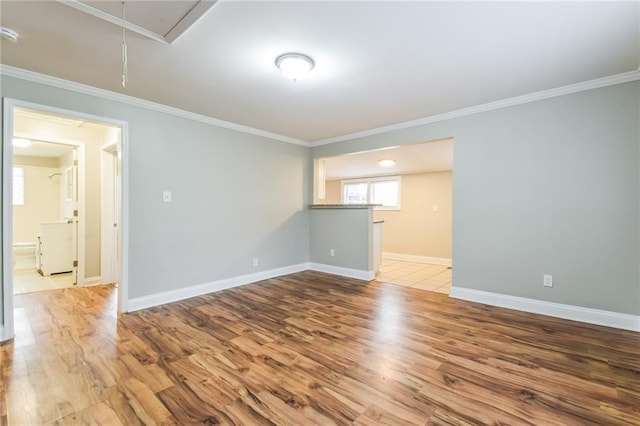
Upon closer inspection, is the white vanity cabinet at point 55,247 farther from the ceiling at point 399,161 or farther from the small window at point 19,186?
the ceiling at point 399,161

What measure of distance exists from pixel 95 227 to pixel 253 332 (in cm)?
357

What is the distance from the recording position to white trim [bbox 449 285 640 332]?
8.71 feet

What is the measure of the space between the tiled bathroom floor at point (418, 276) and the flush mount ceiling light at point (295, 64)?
11.1ft

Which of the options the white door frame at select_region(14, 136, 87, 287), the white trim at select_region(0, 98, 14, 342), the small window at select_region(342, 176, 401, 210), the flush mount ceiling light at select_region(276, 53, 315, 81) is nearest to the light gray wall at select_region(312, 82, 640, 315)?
the flush mount ceiling light at select_region(276, 53, 315, 81)

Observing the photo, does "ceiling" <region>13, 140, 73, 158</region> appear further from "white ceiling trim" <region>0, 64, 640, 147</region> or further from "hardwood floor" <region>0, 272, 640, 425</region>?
"hardwood floor" <region>0, 272, 640, 425</region>

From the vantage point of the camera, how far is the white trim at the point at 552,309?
2.66 metres

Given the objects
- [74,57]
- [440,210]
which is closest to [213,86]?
[74,57]

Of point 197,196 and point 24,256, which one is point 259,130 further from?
point 24,256

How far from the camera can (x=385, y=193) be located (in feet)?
24.8

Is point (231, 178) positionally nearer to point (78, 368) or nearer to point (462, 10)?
point (78, 368)

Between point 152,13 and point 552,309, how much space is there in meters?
4.43

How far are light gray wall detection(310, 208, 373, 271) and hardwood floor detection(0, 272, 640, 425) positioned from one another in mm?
1480

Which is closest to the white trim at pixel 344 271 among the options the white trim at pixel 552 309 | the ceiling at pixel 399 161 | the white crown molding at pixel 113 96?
the white trim at pixel 552 309

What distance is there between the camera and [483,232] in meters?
3.45
